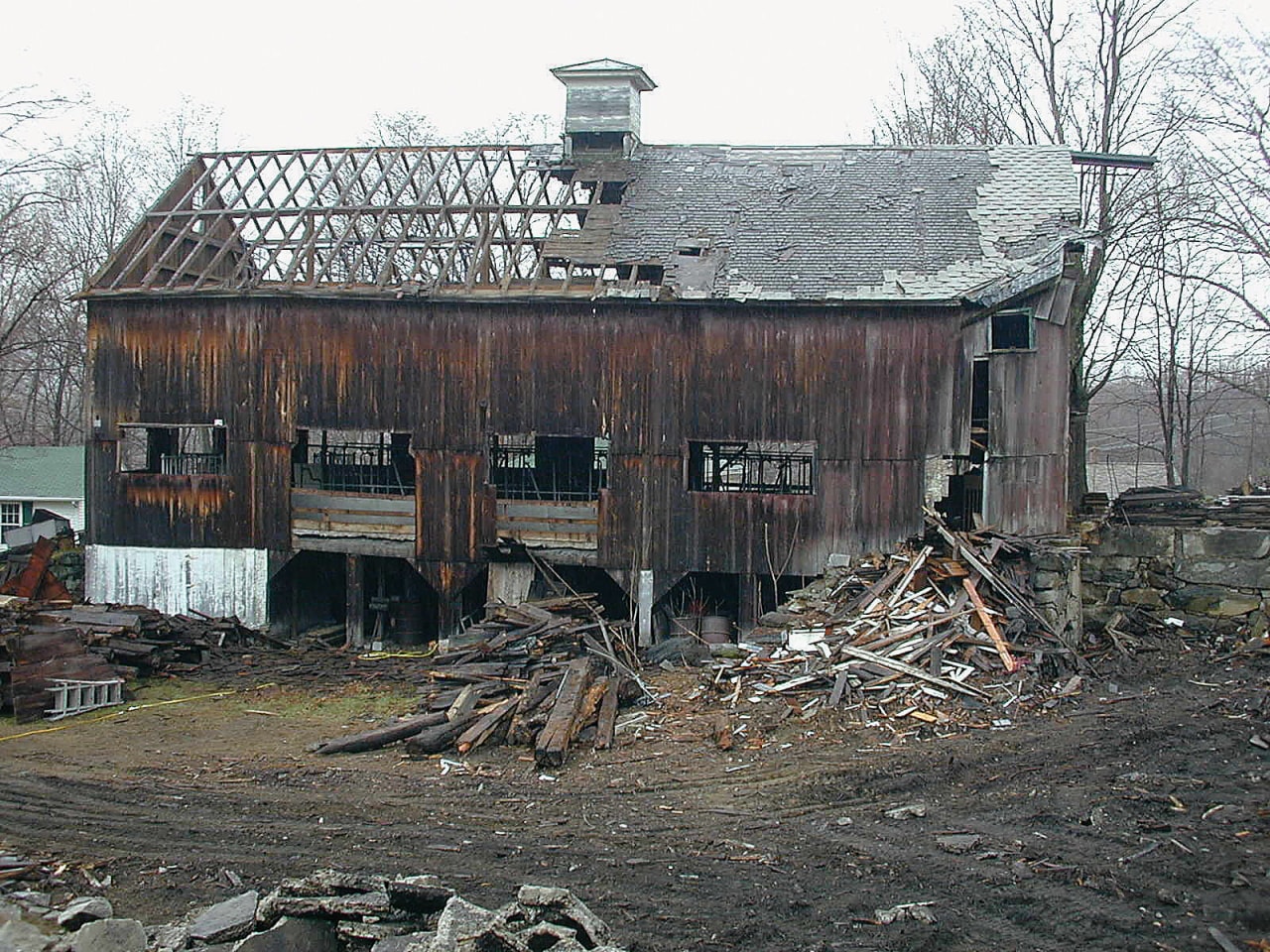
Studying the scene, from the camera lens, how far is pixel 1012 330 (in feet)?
67.2

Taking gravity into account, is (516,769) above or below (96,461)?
below

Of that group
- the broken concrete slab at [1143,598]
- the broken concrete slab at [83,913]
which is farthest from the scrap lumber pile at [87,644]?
the broken concrete slab at [1143,598]

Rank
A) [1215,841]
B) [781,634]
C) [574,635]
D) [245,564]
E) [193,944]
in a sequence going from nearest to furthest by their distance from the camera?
[193,944], [1215,841], [781,634], [574,635], [245,564]

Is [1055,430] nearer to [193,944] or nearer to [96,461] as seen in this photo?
[193,944]

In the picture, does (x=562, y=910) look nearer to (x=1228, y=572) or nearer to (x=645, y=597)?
(x=645, y=597)

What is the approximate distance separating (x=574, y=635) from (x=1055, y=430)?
31.9ft

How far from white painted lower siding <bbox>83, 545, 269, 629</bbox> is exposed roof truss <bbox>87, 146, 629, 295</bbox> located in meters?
5.20

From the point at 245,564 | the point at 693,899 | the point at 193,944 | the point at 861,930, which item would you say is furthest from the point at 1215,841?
the point at 245,564

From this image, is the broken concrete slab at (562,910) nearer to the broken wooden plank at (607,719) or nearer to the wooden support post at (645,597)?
the broken wooden plank at (607,719)

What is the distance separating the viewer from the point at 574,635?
57.9 feet

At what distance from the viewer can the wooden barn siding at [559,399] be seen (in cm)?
1984

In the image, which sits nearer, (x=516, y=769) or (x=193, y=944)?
(x=193, y=944)

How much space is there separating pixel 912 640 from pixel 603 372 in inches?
313

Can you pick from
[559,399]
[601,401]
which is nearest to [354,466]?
[559,399]
